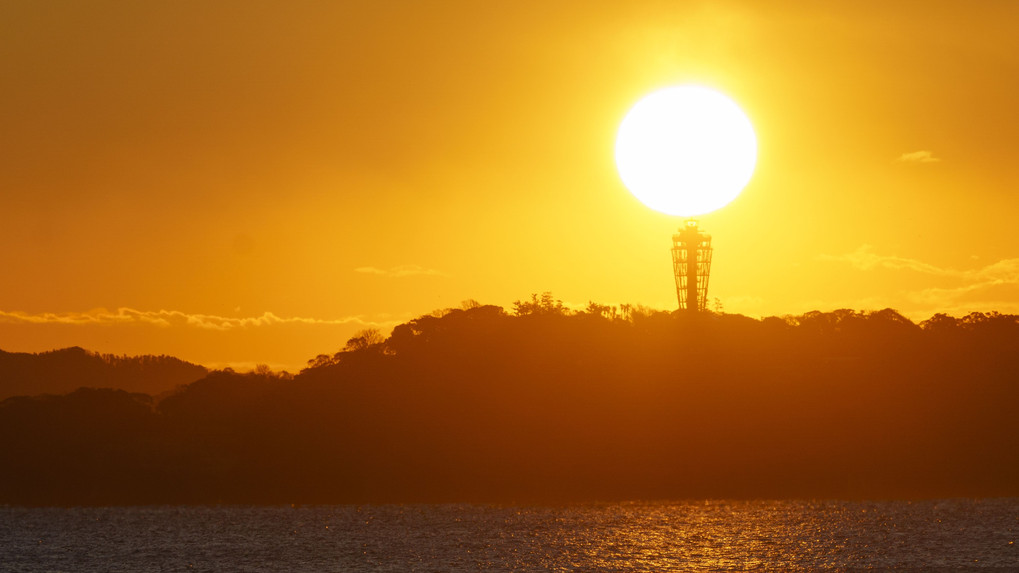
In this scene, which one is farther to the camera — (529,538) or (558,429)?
(558,429)

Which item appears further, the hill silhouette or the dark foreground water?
the hill silhouette

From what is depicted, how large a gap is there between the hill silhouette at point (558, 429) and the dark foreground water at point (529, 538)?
1399cm

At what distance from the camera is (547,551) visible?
105 meters

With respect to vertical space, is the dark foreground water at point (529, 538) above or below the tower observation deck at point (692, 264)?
below

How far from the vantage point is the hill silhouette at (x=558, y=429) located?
547 ft

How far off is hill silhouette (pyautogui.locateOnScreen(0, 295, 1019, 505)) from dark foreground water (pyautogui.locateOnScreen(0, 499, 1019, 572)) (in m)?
14.0

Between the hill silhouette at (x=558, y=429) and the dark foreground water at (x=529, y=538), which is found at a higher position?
the hill silhouette at (x=558, y=429)

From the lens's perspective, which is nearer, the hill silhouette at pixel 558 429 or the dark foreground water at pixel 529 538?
the dark foreground water at pixel 529 538

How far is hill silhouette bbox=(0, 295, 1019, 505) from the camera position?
167 meters

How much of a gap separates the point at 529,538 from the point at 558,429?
184 feet

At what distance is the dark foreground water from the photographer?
97.0 metres

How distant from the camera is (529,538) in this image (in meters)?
115

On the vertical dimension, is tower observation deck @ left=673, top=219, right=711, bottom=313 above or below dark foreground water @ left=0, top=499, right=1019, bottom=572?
above

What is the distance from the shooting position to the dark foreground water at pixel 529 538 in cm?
9700
